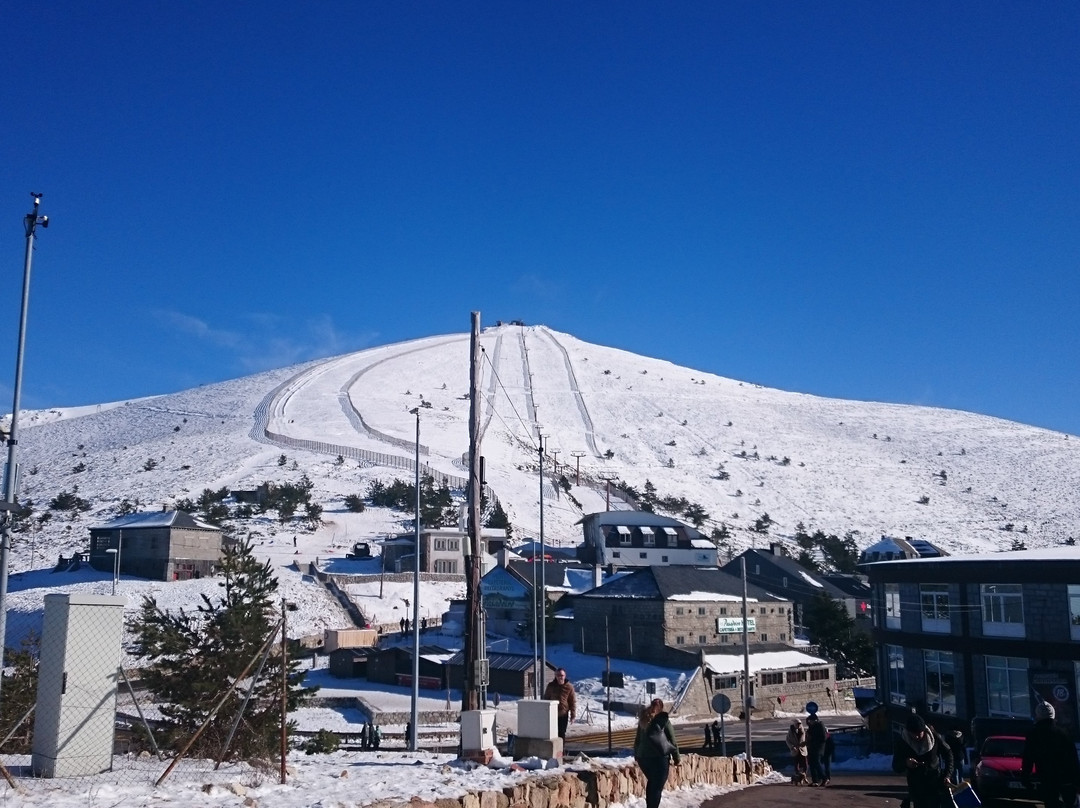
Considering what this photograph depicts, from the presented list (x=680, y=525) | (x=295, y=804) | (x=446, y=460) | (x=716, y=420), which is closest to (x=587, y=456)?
(x=446, y=460)

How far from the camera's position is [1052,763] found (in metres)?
9.59

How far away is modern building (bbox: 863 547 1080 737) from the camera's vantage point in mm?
27969

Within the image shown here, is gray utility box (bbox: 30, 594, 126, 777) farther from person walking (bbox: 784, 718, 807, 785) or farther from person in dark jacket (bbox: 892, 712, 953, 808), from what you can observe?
person walking (bbox: 784, 718, 807, 785)

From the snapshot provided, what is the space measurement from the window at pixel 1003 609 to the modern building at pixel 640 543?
153 feet

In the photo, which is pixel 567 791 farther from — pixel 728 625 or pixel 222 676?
pixel 728 625

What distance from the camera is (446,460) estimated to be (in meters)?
119

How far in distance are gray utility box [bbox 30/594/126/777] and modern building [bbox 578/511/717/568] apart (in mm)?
65939

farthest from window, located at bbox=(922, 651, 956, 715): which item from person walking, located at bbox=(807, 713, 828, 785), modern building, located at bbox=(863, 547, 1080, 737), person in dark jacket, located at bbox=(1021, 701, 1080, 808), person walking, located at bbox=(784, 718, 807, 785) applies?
person in dark jacket, located at bbox=(1021, 701, 1080, 808)

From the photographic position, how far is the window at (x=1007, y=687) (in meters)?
28.9

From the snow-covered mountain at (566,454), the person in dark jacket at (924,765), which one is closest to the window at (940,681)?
the person in dark jacket at (924,765)

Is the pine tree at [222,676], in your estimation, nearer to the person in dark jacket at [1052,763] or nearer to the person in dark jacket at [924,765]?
the person in dark jacket at [924,765]

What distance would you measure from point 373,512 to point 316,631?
30623mm

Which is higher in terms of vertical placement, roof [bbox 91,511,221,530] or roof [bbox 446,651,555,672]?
roof [bbox 91,511,221,530]

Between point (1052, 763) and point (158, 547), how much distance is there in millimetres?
62114
